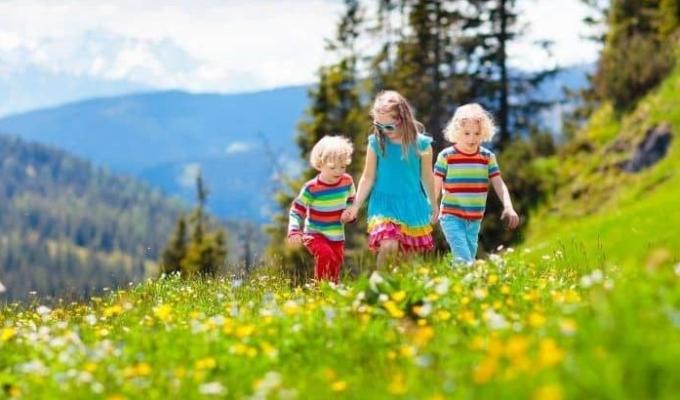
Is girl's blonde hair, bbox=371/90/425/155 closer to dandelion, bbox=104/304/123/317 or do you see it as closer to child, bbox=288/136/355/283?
child, bbox=288/136/355/283

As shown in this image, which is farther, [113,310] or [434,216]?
[434,216]

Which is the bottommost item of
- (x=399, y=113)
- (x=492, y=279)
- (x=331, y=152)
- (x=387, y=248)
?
(x=387, y=248)

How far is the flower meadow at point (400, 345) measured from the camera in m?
3.76

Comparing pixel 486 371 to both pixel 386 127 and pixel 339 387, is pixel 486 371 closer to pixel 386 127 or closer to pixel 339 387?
pixel 339 387

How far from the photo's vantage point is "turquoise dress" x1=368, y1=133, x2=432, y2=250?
10.6m

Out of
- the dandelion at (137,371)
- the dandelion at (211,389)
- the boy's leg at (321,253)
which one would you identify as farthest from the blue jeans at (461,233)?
the dandelion at (211,389)

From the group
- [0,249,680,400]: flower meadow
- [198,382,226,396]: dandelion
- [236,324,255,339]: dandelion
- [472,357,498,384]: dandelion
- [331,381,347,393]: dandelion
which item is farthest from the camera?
[236,324,255,339]: dandelion

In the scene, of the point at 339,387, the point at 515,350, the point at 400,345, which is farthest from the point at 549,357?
the point at 400,345

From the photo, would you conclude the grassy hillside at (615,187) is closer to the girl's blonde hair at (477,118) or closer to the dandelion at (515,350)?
the girl's blonde hair at (477,118)

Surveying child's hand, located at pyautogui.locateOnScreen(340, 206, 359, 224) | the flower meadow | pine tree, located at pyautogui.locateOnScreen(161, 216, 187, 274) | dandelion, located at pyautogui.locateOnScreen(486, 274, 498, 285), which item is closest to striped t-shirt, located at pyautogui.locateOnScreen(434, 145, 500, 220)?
child's hand, located at pyautogui.locateOnScreen(340, 206, 359, 224)

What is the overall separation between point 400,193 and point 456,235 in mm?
754

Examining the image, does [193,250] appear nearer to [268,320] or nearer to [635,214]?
[635,214]

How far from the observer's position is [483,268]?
7.68m

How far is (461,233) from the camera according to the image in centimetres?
1066
